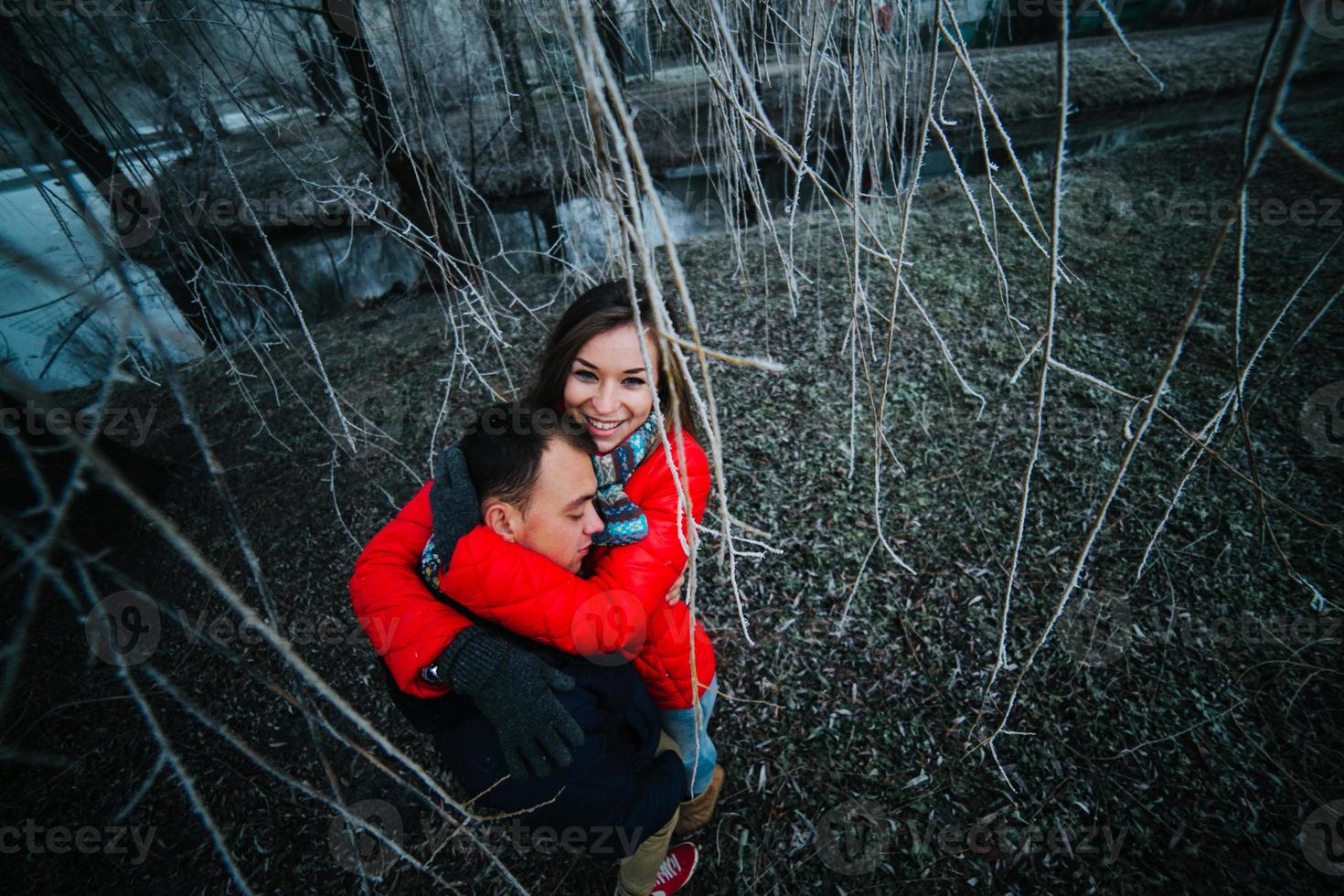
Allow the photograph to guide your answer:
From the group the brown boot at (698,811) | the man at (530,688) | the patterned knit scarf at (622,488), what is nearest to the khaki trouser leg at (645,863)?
the man at (530,688)

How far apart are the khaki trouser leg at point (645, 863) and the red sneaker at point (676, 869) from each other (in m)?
0.09

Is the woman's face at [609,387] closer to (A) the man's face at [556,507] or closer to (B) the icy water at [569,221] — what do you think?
(A) the man's face at [556,507]

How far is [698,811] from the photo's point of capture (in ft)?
4.37

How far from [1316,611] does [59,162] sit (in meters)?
2.54

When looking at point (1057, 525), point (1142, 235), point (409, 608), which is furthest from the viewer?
point (1142, 235)

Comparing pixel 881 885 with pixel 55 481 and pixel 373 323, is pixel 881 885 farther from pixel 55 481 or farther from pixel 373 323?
pixel 373 323

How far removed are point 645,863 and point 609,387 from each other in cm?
97

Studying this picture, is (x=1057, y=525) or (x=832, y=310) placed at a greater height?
(x=832, y=310)

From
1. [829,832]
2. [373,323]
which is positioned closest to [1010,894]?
[829,832]

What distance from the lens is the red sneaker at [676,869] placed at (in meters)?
1.26

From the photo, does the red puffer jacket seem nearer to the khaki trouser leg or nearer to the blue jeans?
the blue jeans

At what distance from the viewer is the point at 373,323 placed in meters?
3.35

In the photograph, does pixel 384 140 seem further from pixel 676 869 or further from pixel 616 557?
pixel 676 869

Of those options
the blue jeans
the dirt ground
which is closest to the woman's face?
the dirt ground
